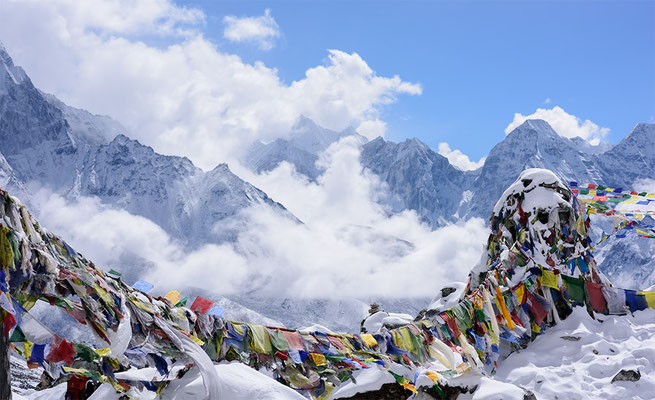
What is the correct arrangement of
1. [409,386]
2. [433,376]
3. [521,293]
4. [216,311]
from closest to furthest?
[216,311], [409,386], [433,376], [521,293]

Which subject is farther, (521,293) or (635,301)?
(521,293)

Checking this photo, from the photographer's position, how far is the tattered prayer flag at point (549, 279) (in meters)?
13.4

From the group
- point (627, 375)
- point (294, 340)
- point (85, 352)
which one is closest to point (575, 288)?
point (627, 375)

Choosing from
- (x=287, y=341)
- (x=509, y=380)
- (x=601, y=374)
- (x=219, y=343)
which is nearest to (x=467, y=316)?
(x=509, y=380)

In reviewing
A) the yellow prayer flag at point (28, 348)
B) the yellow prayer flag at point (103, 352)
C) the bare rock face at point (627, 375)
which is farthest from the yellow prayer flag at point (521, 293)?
the yellow prayer flag at point (28, 348)

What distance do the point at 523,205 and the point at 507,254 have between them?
1.52 meters

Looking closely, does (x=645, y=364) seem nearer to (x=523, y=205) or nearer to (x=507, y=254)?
(x=507, y=254)

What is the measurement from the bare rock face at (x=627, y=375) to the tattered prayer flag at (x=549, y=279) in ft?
10.6

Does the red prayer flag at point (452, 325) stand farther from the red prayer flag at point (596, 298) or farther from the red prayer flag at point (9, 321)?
the red prayer flag at point (9, 321)

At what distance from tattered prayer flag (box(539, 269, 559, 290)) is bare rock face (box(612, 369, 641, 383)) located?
3.24 meters

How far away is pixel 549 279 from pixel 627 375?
3484 mm

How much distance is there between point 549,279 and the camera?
531 inches

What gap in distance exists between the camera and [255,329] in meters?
8.96

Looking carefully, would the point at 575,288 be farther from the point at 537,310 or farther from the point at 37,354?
the point at 37,354
